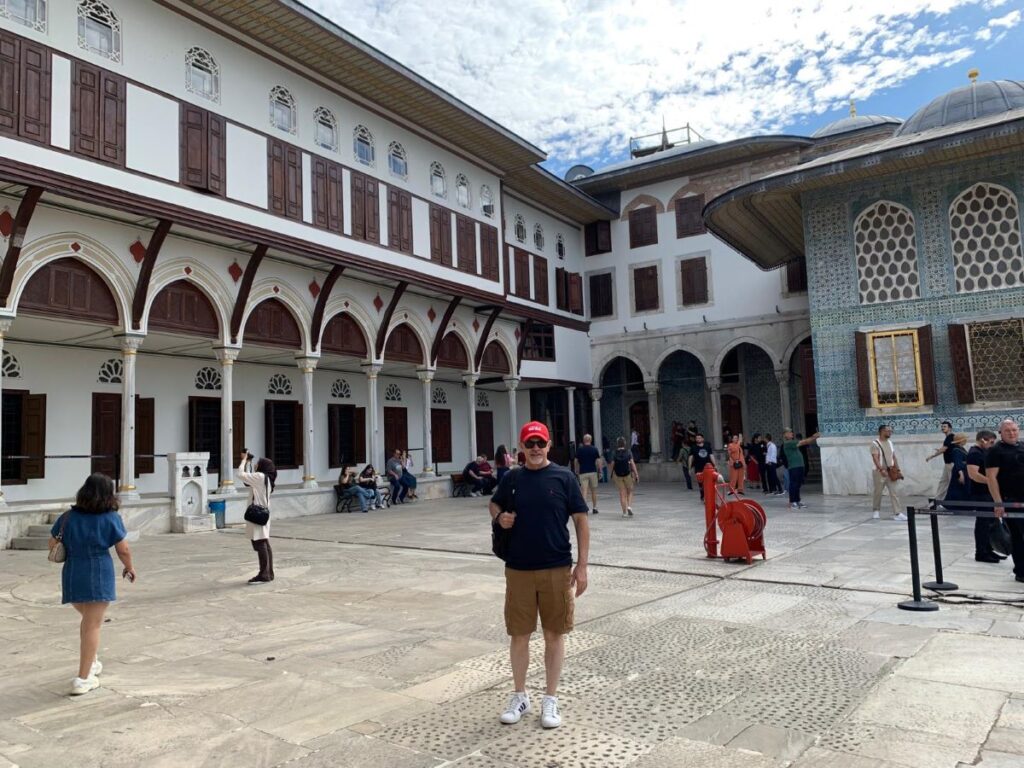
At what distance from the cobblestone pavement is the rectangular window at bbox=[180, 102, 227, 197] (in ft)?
24.0

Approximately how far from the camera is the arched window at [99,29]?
11.6 metres

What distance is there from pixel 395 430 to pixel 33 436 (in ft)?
31.0

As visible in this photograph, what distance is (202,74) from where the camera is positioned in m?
13.4

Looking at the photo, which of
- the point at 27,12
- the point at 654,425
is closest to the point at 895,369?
the point at 654,425

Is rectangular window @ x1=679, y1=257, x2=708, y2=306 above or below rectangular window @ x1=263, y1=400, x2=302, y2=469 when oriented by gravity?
above

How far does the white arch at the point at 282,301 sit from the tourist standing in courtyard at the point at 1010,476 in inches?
481

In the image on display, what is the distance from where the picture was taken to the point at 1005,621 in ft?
17.3

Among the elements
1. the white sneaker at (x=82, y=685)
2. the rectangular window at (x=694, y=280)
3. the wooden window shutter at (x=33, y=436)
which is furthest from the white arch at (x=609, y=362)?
the white sneaker at (x=82, y=685)

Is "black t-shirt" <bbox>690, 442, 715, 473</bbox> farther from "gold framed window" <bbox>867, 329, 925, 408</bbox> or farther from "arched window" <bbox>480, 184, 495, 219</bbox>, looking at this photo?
"arched window" <bbox>480, 184, 495, 219</bbox>

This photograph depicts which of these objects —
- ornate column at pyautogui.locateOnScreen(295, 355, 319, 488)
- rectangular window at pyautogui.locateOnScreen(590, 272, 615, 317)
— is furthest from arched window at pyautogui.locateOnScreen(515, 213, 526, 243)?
ornate column at pyautogui.locateOnScreen(295, 355, 319, 488)

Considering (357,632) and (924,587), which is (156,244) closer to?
(357,632)

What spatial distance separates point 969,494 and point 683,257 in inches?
641

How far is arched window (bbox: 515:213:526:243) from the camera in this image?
74.2 ft

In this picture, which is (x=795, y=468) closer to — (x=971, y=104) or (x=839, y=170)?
(x=839, y=170)
